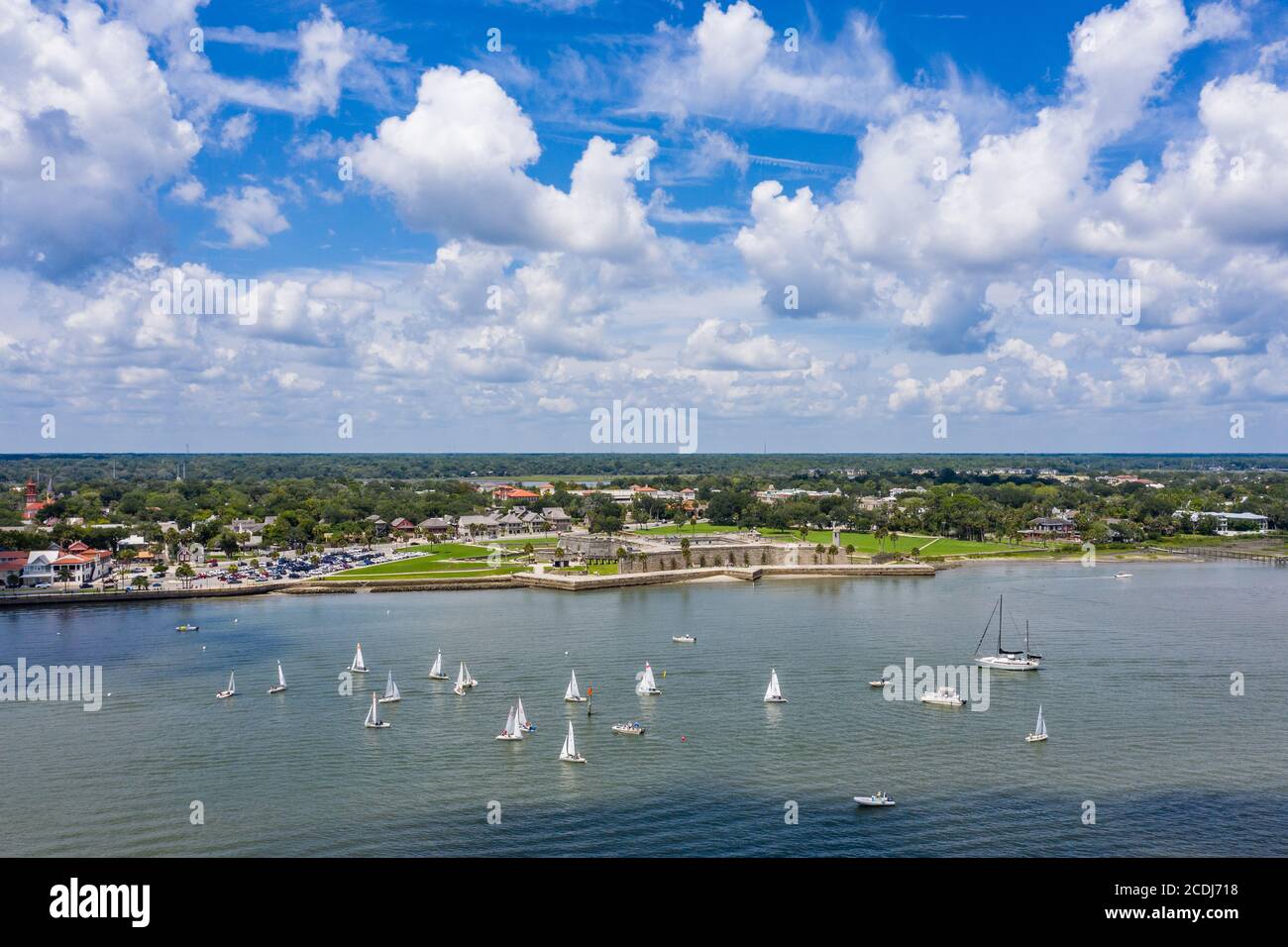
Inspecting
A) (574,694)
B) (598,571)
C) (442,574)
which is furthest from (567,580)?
(574,694)

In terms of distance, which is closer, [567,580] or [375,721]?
[375,721]

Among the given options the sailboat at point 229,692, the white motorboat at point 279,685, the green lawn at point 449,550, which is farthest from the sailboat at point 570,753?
the green lawn at point 449,550

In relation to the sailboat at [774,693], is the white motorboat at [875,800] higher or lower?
lower

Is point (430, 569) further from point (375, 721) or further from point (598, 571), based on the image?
point (375, 721)

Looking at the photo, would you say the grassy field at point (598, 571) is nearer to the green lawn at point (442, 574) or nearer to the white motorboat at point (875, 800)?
the green lawn at point (442, 574)

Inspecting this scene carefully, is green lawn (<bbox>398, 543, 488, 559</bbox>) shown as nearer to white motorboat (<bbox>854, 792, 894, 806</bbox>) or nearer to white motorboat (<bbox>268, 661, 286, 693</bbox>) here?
white motorboat (<bbox>268, 661, 286, 693</bbox>)

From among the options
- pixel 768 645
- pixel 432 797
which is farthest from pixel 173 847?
pixel 768 645
